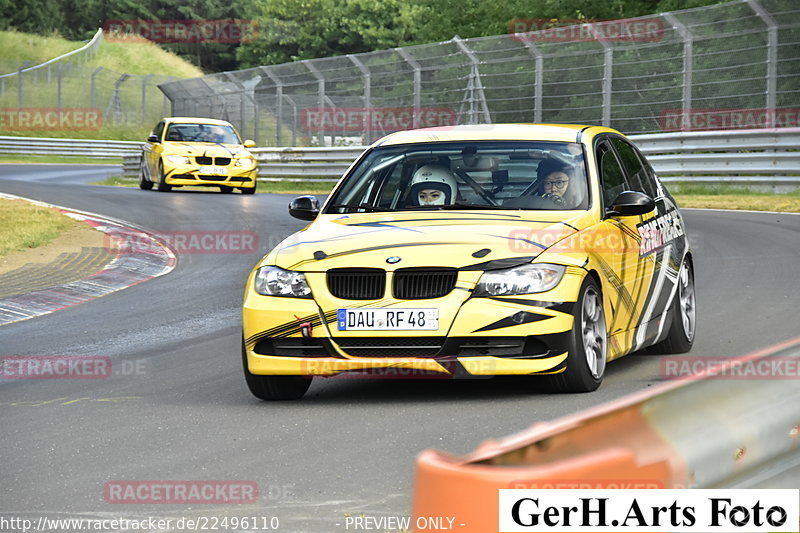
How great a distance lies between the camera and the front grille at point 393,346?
6.83 metres

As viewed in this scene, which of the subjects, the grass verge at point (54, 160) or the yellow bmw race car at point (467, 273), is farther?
the grass verge at point (54, 160)

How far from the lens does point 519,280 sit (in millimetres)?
6883

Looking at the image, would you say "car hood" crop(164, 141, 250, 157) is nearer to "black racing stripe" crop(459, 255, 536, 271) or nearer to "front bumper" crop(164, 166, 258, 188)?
"front bumper" crop(164, 166, 258, 188)

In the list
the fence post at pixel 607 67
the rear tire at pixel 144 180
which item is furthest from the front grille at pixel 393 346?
the rear tire at pixel 144 180

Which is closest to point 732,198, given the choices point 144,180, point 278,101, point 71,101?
point 144,180

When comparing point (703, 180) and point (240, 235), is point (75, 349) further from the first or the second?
point (703, 180)

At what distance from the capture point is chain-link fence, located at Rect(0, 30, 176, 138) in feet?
219

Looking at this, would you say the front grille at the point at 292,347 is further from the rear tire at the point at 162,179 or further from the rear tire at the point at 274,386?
the rear tire at the point at 162,179

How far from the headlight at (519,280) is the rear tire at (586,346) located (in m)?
0.20

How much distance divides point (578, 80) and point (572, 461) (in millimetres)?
24590

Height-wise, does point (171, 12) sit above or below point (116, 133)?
above

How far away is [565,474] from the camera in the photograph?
2.53 meters

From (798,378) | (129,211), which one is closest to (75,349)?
(798,378)

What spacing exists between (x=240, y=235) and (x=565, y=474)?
629 inches
